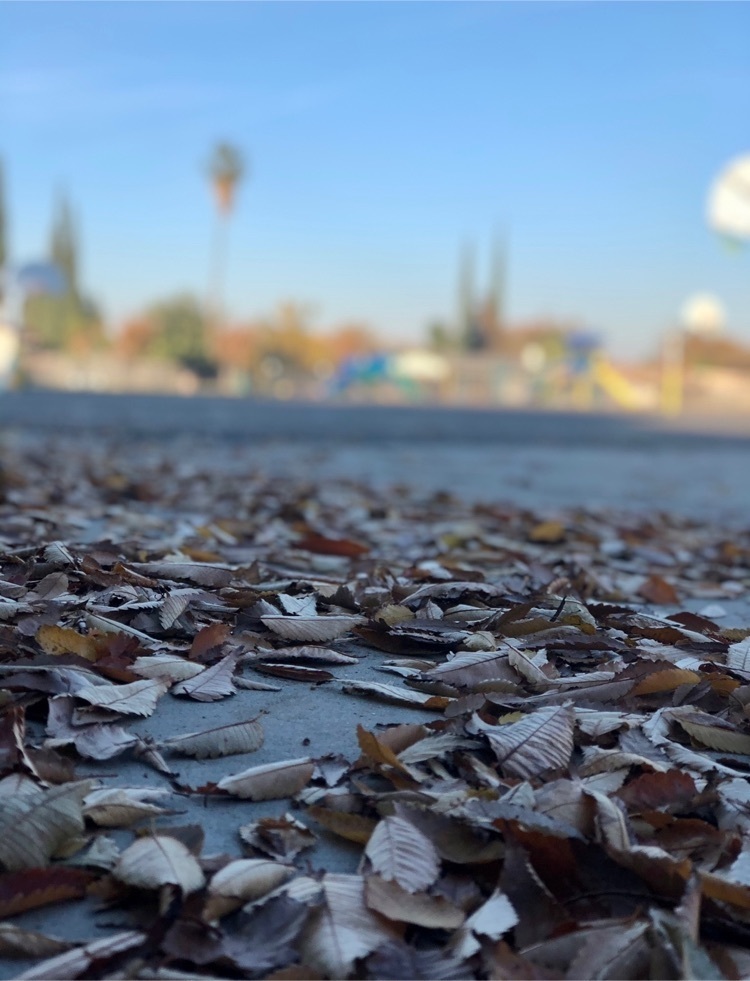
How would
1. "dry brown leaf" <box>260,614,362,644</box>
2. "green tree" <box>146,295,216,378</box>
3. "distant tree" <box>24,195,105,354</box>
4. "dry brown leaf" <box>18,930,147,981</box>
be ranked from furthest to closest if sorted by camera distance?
"distant tree" <box>24,195,105,354</box> → "green tree" <box>146,295,216,378</box> → "dry brown leaf" <box>260,614,362,644</box> → "dry brown leaf" <box>18,930,147,981</box>

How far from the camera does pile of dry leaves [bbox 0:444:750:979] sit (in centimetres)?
107

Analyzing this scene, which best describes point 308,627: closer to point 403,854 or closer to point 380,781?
point 380,781

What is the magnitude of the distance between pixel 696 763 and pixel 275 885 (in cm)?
63

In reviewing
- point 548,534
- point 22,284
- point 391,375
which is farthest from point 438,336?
point 548,534

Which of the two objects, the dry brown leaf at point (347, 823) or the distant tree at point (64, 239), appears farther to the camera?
the distant tree at point (64, 239)

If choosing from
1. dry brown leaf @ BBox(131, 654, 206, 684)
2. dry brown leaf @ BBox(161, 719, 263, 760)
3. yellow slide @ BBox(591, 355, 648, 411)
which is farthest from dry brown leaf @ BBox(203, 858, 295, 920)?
yellow slide @ BBox(591, 355, 648, 411)

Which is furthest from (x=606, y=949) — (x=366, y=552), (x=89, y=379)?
(x=89, y=379)

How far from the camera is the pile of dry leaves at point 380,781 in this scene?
1072mm

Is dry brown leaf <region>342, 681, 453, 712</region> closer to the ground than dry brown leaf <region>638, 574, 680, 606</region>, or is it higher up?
higher up

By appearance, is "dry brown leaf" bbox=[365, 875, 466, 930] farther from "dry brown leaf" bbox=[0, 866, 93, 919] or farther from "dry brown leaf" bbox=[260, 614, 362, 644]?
"dry brown leaf" bbox=[260, 614, 362, 644]

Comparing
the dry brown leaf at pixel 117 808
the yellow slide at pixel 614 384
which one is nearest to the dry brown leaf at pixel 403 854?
the dry brown leaf at pixel 117 808

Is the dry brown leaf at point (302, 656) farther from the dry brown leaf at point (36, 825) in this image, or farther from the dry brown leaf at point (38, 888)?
the dry brown leaf at point (38, 888)

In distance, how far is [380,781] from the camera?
138 centimetres

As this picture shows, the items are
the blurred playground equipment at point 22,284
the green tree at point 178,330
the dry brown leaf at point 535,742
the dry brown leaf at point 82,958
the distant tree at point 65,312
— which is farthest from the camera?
the distant tree at point 65,312
